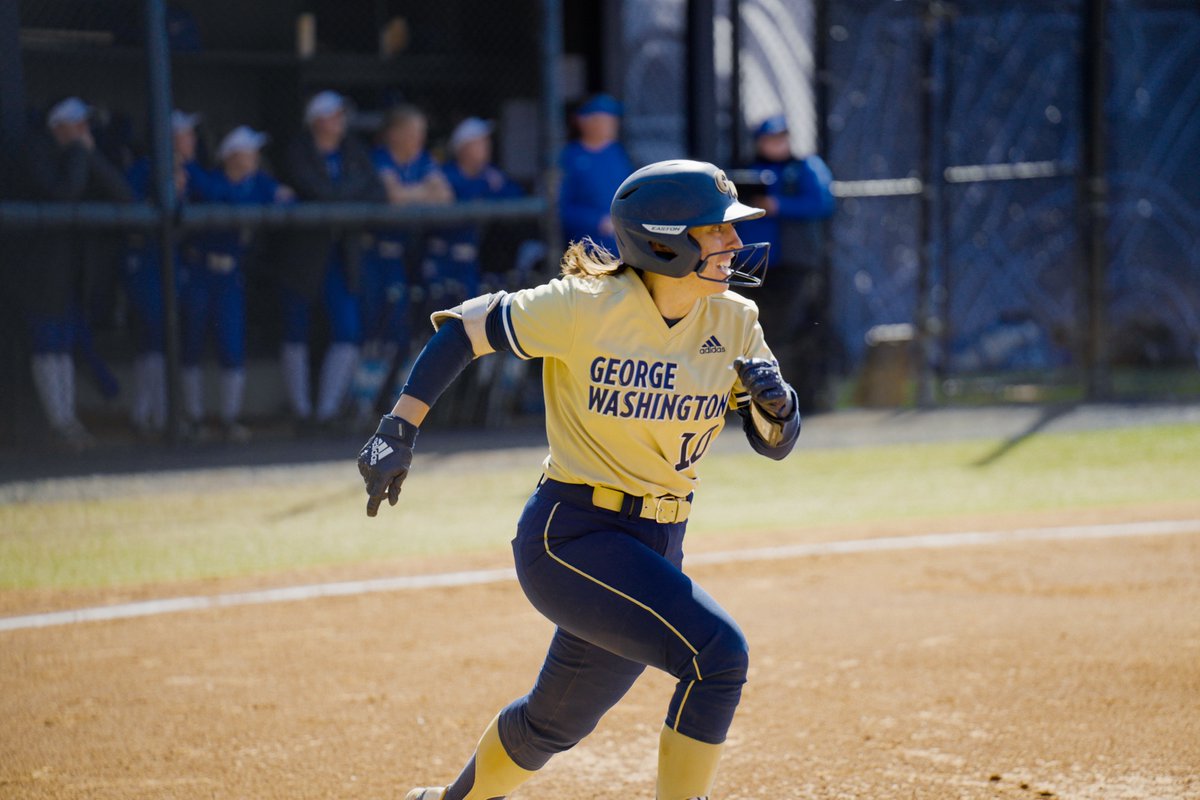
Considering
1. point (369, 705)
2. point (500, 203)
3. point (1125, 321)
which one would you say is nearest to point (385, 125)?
point (500, 203)

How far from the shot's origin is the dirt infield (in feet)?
14.1

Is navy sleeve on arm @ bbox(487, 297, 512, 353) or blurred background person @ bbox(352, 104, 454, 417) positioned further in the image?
blurred background person @ bbox(352, 104, 454, 417)

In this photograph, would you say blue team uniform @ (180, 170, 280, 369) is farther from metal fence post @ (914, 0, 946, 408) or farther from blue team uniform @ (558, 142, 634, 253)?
metal fence post @ (914, 0, 946, 408)

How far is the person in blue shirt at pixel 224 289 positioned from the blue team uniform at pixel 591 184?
92.1 inches

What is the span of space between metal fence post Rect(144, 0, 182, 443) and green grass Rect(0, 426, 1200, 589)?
1.65m

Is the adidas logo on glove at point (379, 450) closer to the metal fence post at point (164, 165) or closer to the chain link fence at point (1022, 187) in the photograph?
the metal fence post at point (164, 165)

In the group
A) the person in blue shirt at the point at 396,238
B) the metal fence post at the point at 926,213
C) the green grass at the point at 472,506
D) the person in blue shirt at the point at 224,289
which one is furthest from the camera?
the metal fence post at the point at 926,213

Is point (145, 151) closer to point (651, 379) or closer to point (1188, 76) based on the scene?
point (651, 379)

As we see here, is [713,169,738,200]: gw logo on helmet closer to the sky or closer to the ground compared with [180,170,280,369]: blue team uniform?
closer to the sky

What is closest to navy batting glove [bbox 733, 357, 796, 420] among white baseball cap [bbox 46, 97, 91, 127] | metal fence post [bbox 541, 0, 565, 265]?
metal fence post [bbox 541, 0, 565, 265]

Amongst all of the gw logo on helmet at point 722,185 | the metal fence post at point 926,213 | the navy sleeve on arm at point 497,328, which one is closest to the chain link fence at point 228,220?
the metal fence post at point 926,213

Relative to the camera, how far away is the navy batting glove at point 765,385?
348 centimetres

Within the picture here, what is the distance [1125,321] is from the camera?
15.1 m

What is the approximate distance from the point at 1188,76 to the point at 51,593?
13.4 meters
